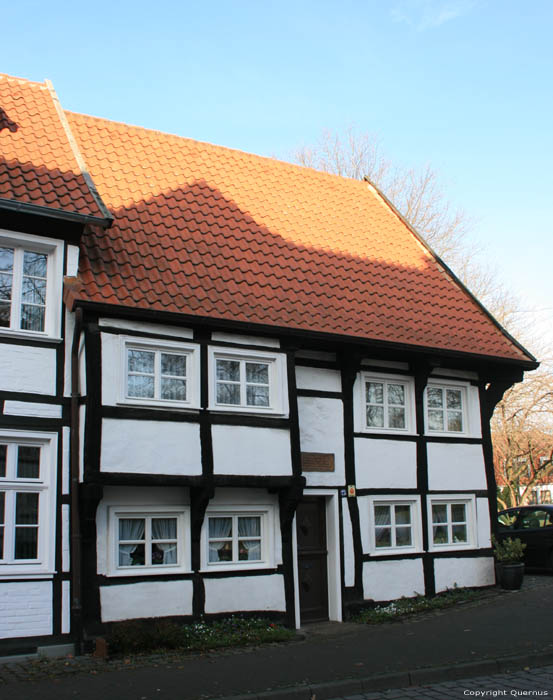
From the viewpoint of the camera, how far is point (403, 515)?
14672mm

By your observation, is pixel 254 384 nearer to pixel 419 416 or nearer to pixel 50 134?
pixel 419 416

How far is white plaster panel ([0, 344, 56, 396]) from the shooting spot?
10852 mm

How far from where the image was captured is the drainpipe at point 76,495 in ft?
34.9

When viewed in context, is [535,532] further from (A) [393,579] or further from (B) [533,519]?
(A) [393,579]

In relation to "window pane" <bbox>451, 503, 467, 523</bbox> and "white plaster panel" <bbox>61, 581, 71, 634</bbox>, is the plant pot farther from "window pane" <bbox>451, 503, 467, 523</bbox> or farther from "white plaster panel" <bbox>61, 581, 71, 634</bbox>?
"white plaster panel" <bbox>61, 581, 71, 634</bbox>

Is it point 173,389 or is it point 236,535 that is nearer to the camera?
point 173,389

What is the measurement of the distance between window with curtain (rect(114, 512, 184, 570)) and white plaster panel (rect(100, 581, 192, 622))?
285 millimetres

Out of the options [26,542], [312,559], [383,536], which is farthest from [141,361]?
[383,536]

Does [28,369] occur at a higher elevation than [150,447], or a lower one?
higher

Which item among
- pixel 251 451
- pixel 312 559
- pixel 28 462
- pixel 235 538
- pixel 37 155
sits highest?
pixel 37 155

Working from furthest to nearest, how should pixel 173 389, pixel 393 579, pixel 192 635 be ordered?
pixel 393 579
pixel 173 389
pixel 192 635

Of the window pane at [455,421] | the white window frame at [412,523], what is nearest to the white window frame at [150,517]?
the white window frame at [412,523]

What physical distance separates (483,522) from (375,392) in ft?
11.0

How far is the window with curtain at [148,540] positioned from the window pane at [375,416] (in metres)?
4.09
